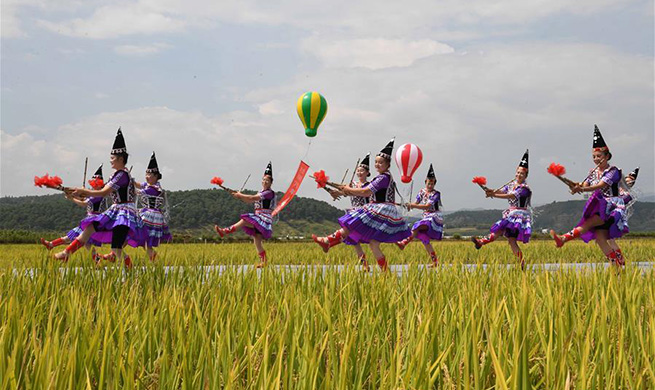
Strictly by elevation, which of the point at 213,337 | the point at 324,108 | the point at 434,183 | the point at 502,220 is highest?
the point at 324,108

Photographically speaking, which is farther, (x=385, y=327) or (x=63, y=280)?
(x=63, y=280)

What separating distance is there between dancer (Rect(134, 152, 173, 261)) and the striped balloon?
3287 millimetres

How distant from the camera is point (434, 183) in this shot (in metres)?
9.91

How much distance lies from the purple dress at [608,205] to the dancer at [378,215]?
2.26 m

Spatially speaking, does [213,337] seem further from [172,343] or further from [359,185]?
[359,185]

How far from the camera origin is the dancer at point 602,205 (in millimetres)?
6297

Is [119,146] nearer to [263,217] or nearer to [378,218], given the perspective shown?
[263,217]

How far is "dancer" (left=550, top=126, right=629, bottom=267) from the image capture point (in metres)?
6.30

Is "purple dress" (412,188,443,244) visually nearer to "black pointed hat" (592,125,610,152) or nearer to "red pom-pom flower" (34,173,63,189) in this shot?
"black pointed hat" (592,125,610,152)

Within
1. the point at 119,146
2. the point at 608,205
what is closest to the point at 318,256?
the point at 119,146

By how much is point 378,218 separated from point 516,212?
2.85 meters

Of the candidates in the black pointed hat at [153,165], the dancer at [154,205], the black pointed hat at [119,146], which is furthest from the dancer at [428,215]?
the black pointed hat at [119,146]

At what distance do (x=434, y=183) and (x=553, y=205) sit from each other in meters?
143

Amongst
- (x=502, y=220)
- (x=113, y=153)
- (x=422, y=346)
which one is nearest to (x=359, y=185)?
(x=502, y=220)
